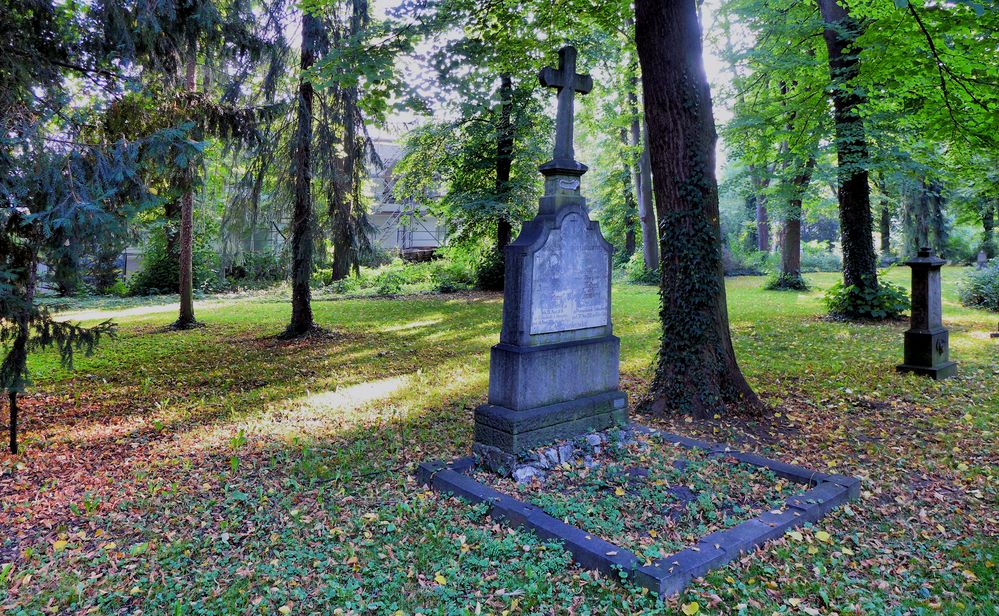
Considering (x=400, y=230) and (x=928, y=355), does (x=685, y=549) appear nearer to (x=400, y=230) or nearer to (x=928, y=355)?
(x=928, y=355)

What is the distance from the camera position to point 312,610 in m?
3.19

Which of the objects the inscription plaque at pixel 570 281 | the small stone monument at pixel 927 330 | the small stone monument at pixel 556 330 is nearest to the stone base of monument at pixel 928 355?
the small stone monument at pixel 927 330

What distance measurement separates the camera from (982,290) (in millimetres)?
15211

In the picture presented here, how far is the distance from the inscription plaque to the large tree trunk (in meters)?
1.09

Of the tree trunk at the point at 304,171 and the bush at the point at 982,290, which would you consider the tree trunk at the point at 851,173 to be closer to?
the bush at the point at 982,290

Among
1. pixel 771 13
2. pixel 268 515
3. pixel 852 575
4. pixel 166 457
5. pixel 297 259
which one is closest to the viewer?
pixel 852 575

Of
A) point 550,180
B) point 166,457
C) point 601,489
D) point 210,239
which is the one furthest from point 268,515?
point 210,239

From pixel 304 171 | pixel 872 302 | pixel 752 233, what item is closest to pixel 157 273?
pixel 304 171

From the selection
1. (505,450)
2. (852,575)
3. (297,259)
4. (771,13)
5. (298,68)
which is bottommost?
(852,575)

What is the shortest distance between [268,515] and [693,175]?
16.8ft

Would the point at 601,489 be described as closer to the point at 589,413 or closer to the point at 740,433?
the point at 589,413

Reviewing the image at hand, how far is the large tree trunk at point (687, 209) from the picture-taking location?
20.6 feet

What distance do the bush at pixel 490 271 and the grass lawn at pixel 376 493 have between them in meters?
10.4

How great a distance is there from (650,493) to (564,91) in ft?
12.2
